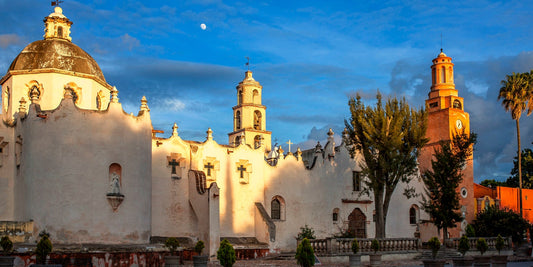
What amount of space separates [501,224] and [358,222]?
29.9 feet

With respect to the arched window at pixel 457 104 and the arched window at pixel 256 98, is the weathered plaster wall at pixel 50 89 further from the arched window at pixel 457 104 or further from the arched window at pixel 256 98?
the arched window at pixel 457 104

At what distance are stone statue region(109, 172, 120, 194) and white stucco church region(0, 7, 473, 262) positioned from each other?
45mm

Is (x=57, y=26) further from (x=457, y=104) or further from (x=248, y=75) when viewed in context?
(x=457, y=104)

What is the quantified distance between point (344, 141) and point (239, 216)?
28.6 feet

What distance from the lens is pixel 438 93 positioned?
47.4m

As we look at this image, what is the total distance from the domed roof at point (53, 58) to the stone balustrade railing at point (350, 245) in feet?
45.2

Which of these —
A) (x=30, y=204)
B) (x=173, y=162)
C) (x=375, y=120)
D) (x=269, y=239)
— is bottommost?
(x=269, y=239)

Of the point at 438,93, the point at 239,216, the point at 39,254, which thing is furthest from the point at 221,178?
the point at 438,93

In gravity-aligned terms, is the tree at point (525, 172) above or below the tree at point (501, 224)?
above

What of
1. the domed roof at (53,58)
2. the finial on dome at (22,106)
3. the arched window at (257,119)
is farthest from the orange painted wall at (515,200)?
the finial on dome at (22,106)

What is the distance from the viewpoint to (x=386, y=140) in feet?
106

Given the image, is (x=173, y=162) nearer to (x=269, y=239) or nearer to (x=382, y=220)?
(x=269, y=239)

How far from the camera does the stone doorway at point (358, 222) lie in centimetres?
3719

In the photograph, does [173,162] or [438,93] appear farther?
[438,93]
